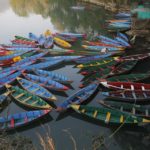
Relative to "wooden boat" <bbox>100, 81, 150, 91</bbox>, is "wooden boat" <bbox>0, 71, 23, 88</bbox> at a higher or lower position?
lower

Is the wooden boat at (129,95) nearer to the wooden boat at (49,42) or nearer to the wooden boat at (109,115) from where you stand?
the wooden boat at (109,115)

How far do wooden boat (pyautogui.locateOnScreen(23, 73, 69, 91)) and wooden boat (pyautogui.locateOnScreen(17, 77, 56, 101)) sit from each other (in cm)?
67

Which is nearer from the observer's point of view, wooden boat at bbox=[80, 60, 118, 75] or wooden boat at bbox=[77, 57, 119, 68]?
wooden boat at bbox=[80, 60, 118, 75]

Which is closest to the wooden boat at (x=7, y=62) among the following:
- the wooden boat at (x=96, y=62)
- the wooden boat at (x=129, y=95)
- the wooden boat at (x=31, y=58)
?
the wooden boat at (x=31, y=58)

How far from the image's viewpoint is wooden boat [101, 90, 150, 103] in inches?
711

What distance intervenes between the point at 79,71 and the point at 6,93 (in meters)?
7.70

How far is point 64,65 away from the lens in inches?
1013

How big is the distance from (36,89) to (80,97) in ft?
12.9

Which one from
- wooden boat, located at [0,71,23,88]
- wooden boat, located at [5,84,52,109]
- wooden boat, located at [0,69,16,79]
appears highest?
wooden boat, located at [0,69,16,79]

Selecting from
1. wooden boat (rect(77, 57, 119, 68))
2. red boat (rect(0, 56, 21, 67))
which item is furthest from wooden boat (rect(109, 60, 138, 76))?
red boat (rect(0, 56, 21, 67))

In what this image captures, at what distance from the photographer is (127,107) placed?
17.1 m

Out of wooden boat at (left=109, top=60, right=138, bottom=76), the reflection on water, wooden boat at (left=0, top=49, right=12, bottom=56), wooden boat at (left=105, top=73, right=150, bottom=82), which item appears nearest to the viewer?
wooden boat at (left=105, top=73, right=150, bottom=82)

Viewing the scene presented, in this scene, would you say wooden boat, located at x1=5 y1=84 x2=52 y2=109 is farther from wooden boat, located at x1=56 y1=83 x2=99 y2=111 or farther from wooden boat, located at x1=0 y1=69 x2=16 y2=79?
wooden boat, located at x1=0 y1=69 x2=16 y2=79

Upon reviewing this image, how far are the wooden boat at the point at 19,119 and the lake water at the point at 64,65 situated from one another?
19.9 inches
